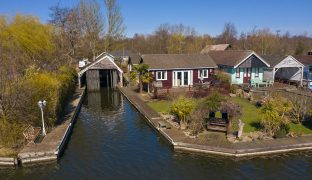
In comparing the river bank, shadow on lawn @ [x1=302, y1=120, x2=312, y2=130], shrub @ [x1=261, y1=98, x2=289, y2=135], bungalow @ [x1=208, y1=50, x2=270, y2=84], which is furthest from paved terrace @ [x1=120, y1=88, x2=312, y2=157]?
bungalow @ [x1=208, y1=50, x2=270, y2=84]

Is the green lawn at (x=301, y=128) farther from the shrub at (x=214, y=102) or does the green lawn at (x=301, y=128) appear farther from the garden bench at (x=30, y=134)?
the garden bench at (x=30, y=134)

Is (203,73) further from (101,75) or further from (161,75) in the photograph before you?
(101,75)

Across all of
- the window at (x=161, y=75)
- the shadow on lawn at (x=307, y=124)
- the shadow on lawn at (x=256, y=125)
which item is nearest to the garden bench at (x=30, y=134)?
the shadow on lawn at (x=256, y=125)

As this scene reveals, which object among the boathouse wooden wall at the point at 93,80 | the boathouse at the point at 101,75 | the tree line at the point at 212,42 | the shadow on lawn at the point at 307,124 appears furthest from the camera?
the tree line at the point at 212,42

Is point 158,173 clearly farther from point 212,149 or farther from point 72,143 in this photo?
point 72,143

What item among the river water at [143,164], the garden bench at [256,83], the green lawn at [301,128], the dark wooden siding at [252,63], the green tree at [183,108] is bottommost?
the river water at [143,164]

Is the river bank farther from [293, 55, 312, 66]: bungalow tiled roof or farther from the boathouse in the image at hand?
[293, 55, 312, 66]: bungalow tiled roof
